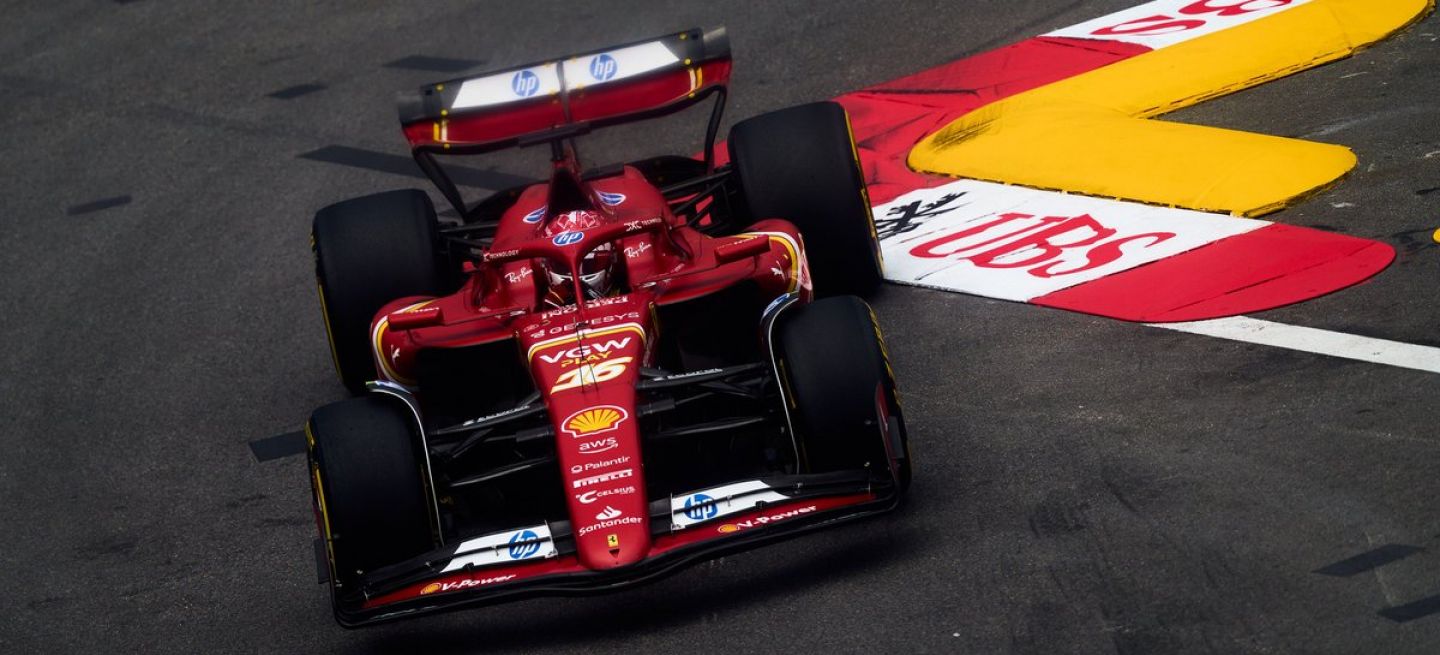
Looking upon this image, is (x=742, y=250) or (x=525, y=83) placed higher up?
(x=525, y=83)

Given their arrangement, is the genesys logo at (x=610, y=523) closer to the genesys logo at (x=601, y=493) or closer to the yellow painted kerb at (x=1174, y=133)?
the genesys logo at (x=601, y=493)

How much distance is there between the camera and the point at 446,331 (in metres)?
6.71

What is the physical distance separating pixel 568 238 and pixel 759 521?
1.70 m

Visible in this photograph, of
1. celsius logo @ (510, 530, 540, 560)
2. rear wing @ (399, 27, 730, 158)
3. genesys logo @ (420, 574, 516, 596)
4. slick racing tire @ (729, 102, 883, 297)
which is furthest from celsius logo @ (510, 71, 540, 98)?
genesys logo @ (420, 574, 516, 596)

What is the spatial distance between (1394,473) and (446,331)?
3382 mm

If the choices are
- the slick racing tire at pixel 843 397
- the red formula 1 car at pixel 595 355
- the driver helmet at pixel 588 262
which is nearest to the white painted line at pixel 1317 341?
the red formula 1 car at pixel 595 355

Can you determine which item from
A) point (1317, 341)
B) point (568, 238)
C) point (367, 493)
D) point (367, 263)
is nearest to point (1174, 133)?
point (1317, 341)

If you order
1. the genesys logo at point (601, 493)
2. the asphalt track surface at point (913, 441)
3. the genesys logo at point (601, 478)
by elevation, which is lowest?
the asphalt track surface at point (913, 441)

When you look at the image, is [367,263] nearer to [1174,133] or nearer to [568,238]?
[568,238]

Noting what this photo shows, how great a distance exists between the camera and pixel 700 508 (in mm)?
5570

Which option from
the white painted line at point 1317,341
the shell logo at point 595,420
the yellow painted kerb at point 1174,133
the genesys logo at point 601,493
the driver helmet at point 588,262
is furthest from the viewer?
the yellow painted kerb at point 1174,133

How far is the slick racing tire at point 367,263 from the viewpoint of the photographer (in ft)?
24.7

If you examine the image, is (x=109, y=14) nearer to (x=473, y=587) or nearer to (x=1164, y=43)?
(x=1164, y=43)

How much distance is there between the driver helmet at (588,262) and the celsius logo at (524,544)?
58.4 inches
